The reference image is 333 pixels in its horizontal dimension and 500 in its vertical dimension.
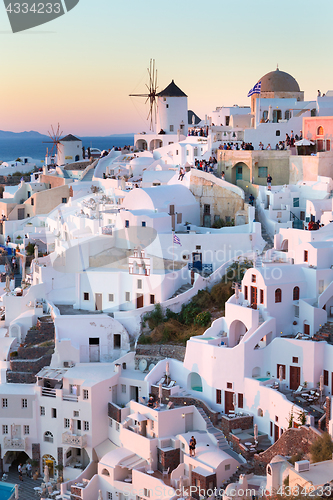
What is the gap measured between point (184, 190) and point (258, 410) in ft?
52.2

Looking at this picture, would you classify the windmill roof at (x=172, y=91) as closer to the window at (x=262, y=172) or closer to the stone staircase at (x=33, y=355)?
the window at (x=262, y=172)

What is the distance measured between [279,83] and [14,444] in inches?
1291

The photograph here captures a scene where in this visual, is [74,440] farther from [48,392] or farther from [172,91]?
[172,91]

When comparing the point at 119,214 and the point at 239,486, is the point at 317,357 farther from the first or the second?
the point at 119,214

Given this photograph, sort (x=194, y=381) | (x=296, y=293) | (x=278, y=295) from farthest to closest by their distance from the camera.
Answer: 1. (x=194, y=381)
2. (x=296, y=293)
3. (x=278, y=295)

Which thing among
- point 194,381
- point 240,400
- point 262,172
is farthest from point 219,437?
point 262,172

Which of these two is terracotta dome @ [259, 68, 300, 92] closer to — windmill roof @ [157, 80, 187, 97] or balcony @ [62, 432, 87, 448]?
windmill roof @ [157, 80, 187, 97]

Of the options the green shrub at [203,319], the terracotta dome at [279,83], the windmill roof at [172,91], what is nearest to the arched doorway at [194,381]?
→ the green shrub at [203,319]

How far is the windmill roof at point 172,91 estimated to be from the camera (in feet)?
206

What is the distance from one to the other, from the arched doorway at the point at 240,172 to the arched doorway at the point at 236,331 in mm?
13259

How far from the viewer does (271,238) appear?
4103cm

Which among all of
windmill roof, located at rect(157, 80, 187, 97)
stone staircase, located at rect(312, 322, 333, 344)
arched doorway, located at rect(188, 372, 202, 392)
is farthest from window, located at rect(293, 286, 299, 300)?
windmill roof, located at rect(157, 80, 187, 97)

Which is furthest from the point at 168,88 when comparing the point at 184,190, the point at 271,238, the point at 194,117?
the point at 271,238

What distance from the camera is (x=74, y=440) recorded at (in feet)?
113
